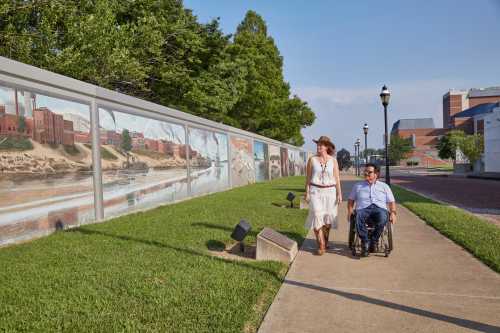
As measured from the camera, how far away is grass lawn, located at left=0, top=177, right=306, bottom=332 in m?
3.54

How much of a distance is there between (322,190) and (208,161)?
11.6 meters

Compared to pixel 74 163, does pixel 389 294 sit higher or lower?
lower

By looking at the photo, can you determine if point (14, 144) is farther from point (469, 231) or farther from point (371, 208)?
point (469, 231)

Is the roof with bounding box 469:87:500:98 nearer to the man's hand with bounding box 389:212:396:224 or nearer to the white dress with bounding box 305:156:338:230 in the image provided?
the man's hand with bounding box 389:212:396:224

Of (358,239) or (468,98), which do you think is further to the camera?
(468,98)

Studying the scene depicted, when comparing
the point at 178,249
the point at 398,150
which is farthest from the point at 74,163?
the point at 398,150

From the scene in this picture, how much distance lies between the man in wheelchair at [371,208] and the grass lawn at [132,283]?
4.54ft

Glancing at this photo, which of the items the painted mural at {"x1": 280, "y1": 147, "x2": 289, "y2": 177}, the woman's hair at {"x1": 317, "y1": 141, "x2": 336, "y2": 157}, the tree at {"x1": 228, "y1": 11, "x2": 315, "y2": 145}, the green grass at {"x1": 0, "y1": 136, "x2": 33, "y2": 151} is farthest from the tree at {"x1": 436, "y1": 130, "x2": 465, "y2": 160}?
the green grass at {"x1": 0, "y1": 136, "x2": 33, "y2": 151}

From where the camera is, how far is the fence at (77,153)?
6961 mm

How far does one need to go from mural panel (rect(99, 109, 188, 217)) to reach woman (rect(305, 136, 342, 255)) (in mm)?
5552

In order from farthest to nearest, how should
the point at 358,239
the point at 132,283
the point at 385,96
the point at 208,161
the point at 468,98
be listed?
the point at 468,98 → the point at 208,161 → the point at 385,96 → the point at 358,239 → the point at 132,283

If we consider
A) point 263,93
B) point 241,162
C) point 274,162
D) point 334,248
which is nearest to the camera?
point 334,248

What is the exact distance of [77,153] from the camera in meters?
8.58

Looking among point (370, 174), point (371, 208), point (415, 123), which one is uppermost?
point (415, 123)
